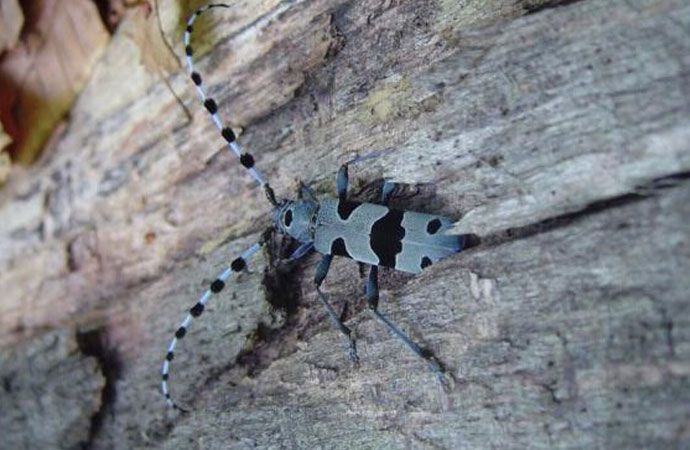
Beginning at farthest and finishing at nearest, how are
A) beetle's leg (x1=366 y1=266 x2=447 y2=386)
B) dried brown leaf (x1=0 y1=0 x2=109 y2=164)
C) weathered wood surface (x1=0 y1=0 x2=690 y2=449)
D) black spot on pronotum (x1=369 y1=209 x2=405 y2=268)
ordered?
dried brown leaf (x1=0 y1=0 x2=109 y2=164), black spot on pronotum (x1=369 y1=209 x2=405 y2=268), beetle's leg (x1=366 y1=266 x2=447 y2=386), weathered wood surface (x1=0 y1=0 x2=690 y2=449)

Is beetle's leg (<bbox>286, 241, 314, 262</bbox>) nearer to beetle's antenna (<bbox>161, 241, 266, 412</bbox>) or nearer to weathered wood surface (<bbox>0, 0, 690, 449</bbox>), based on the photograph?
weathered wood surface (<bbox>0, 0, 690, 449</bbox>)

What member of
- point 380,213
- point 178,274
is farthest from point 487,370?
point 178,274

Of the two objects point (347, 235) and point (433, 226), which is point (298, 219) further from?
point (433, 226)

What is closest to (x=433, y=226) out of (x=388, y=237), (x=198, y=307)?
(x=388, y=237)

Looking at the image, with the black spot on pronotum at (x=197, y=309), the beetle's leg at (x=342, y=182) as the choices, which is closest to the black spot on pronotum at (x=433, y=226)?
the beetle's leg at (x=342, y=182)

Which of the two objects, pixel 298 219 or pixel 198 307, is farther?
pixel 198 307

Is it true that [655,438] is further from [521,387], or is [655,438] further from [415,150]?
[415,150]

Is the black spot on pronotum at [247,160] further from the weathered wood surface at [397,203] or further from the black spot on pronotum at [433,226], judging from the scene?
the black spot on pronotum at [433,226]

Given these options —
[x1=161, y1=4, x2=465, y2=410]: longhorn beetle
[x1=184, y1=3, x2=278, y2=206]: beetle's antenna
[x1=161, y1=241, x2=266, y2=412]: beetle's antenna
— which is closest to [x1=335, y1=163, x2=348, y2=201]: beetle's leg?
[x1=161, y1=4, x2=465, y2=410]: longhorn beetle
